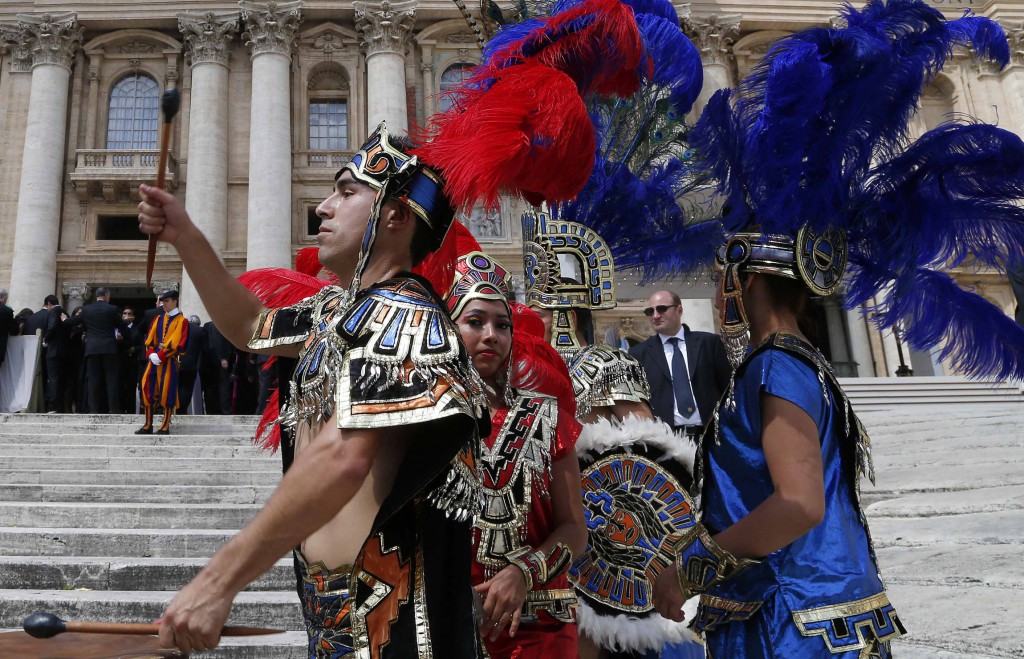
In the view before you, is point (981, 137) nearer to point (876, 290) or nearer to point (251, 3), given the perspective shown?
point (876, 290)

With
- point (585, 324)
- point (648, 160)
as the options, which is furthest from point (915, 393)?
point (585, 324)

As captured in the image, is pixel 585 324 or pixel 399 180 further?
pixel 585 324

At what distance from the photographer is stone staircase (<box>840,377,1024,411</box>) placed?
636 inches

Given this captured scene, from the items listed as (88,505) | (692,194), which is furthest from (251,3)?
(692,194)

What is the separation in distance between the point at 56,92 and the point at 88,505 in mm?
22206

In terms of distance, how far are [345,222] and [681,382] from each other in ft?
16.9

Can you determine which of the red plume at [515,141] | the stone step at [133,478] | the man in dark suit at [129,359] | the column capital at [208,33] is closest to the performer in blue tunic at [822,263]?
the red plume at [515,141]

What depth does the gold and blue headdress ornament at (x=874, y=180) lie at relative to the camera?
89.9 inches

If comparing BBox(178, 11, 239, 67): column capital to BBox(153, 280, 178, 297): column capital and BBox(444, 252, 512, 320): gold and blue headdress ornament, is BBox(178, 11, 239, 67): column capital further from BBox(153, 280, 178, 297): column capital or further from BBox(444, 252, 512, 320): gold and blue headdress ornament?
BBox(444, 252, 512, 320): gold and blue headdress ornament

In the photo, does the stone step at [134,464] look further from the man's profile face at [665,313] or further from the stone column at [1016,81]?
the stone column at [1016,81]

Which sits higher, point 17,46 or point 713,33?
point 713,33

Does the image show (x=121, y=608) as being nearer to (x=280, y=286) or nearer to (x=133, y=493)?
(x=133, y=493)

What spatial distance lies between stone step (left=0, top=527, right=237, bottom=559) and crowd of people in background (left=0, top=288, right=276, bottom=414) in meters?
5.89

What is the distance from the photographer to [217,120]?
2431 cm
